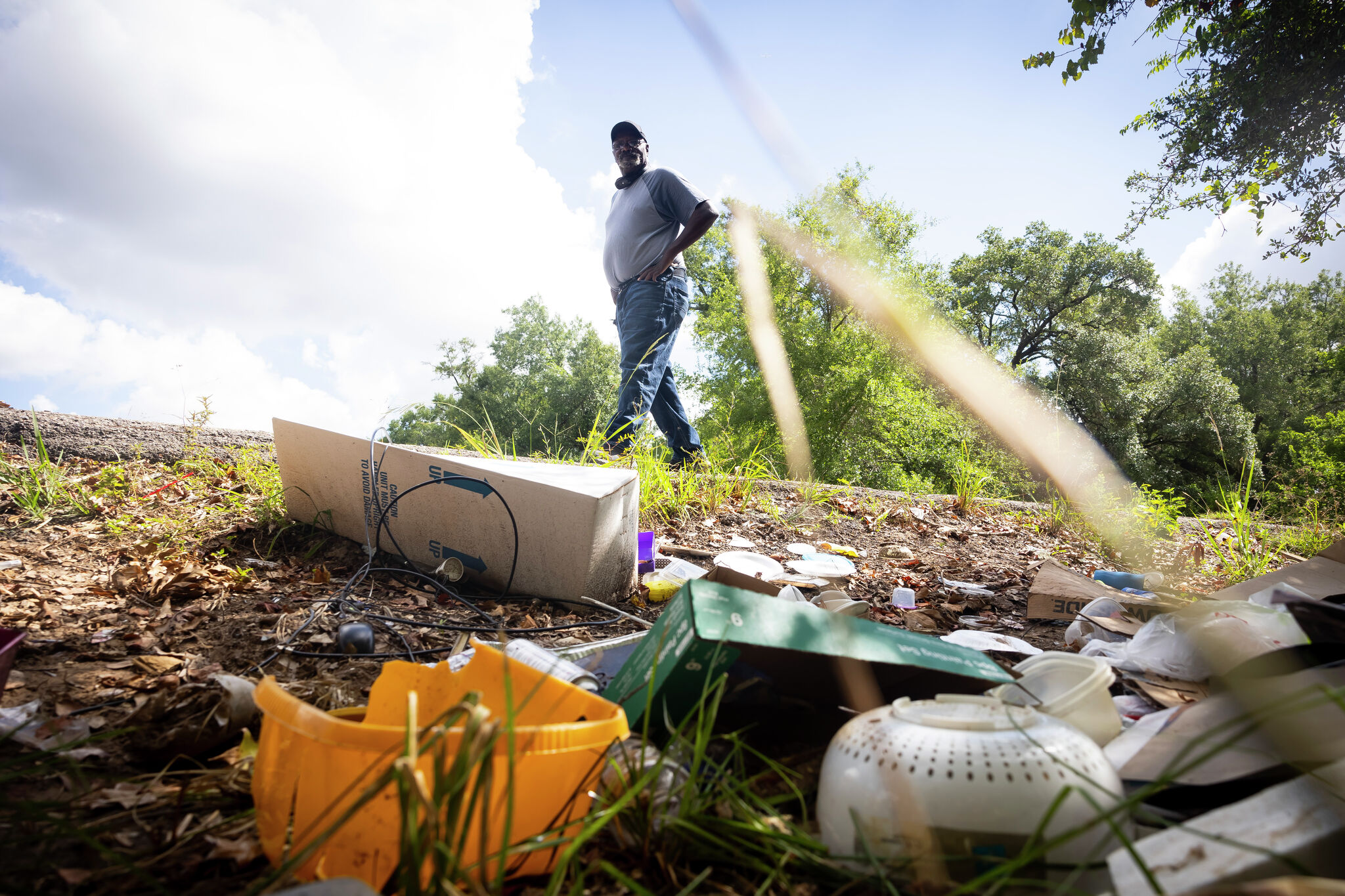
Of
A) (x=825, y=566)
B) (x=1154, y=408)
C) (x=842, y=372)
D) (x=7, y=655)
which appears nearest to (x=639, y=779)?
(x=7, y=655)

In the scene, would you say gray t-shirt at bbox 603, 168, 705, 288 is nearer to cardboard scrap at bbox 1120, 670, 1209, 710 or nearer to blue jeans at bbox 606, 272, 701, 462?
blue jeans at bbox 606, 272, 701, 462

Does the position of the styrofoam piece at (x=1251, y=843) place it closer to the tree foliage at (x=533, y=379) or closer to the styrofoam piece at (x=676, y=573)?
the styrofoam piece at (x=676, y=573)

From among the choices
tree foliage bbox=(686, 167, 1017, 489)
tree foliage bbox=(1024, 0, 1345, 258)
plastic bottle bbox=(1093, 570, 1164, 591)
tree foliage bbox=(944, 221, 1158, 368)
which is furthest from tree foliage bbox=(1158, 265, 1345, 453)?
plastic bottle bbox=(1093, 570, 1164, 591)

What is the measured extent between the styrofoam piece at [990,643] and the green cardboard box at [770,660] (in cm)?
57

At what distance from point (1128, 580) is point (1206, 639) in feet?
4.45

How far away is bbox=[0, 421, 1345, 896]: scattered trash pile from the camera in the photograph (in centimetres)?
67

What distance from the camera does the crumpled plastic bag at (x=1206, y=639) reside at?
1324 mm

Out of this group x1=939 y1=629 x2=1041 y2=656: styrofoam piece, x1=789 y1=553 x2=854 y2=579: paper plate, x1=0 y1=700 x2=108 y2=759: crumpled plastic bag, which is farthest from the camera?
x1=789 y1=553 x2=854 y2=579: paper plate

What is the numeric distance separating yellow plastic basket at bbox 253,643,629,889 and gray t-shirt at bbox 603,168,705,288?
376 cm

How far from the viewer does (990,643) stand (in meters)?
1.76

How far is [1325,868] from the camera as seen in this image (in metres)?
0.66

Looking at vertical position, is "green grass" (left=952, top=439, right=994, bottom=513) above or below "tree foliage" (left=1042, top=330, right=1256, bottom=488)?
below

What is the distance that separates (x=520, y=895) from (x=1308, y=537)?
4.28m

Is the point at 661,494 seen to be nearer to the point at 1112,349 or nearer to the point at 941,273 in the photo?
the point at 941,273
